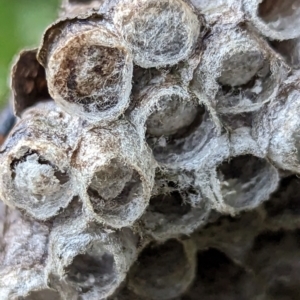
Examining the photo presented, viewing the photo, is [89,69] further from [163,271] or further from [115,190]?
[163,271]

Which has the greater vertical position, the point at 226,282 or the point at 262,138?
the point at 262,138

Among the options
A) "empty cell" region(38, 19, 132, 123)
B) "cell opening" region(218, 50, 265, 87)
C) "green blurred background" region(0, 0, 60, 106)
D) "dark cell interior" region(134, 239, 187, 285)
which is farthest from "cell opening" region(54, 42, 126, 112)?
"green blurred background" region(0, 0, 60, 106)

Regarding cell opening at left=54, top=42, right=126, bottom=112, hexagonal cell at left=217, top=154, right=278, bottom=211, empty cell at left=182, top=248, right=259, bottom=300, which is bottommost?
empty cell at left=182, top=248, right=259, bottom=300

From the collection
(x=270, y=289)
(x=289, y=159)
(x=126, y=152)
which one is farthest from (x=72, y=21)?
(x=270, y=289)

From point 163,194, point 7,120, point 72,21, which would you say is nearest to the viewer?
point 72,21

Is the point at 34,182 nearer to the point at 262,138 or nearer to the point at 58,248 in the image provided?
the point at 58,248

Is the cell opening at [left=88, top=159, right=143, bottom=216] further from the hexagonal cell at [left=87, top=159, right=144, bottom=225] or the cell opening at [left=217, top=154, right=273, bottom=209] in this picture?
the cell opening at [left=217, top=154, right=273, bottom=209]

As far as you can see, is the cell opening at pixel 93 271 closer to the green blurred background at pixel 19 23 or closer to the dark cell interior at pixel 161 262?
the dark cell interior at pixel 161 262
